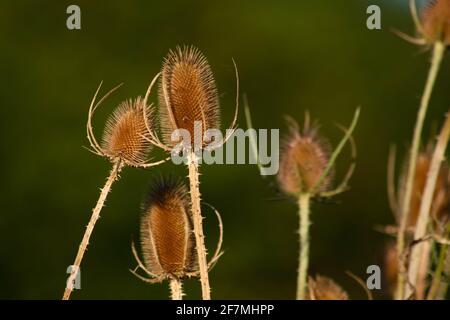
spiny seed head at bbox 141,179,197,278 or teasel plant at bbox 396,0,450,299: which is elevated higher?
teasel plant at bbox 396,0,450,299

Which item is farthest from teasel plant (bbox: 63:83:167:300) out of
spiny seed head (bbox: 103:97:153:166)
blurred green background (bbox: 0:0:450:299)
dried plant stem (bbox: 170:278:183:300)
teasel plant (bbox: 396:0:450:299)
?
blurred green background (bbox: 0:0:450:299)

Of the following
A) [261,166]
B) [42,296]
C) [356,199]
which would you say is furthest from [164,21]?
[261,166]

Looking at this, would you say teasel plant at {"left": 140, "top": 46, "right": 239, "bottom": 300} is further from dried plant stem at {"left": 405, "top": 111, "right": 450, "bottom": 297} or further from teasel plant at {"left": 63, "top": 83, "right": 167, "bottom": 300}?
dried plant stem at {"left": 405, "top": 111, "right": 450, "bottom": 297}

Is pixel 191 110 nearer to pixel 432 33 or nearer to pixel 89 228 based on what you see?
pixel 89 228

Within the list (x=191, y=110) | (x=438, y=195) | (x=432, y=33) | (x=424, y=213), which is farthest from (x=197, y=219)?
(x=432, y=33)

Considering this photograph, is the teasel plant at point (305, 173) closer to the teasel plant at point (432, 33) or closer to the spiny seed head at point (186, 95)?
the teasel plant at point (432, 33)

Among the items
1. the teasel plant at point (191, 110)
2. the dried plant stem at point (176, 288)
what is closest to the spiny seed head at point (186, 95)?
the teasel plant at point (191, 110)
